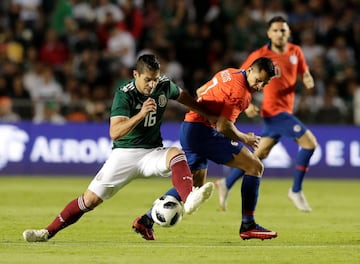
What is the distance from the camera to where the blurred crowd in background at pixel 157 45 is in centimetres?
2067

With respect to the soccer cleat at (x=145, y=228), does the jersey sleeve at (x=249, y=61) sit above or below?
above

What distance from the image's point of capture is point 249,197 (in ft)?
34.2

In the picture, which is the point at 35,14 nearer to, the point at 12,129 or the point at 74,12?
the point at 74,12

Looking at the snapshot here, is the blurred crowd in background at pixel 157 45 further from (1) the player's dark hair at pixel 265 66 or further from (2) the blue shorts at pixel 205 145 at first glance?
(1) the player's dark hair at pixel 265 66

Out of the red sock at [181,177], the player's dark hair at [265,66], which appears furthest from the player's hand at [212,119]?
the red sock at [181,177]

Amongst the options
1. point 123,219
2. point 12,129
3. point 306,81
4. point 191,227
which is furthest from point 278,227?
point 12,129

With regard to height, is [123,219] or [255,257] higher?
[255,257]

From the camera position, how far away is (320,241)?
10.3m

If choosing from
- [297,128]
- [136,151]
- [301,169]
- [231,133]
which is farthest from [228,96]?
[301,169]

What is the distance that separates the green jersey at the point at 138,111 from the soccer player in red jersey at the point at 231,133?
74 cm

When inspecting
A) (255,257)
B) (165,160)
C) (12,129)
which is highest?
(165,160)

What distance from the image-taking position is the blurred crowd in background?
20.7 meters

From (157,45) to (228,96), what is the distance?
11.8 metres

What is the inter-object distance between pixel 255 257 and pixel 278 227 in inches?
107
